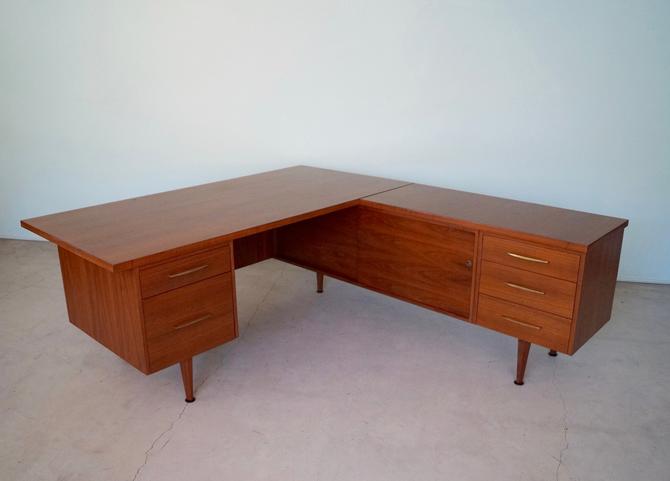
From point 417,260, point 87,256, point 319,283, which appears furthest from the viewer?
point 319,283

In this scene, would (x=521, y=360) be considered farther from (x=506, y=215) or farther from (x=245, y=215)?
(x=245, y=215)

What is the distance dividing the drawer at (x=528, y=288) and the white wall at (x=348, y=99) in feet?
3.74

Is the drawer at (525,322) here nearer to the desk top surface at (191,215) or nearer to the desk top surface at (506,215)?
the desk top surface at (506,215)

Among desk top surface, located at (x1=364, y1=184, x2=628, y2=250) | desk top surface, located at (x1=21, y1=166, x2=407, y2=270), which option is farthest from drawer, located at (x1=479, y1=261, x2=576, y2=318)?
desk top surface, located at (x1=21, y1=166, x2=407, y2=270)

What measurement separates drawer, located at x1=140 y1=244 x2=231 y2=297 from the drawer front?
0.02 meters

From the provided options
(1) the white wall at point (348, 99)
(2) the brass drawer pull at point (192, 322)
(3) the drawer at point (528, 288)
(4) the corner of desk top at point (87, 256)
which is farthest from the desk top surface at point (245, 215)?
(1) the white wall at point (348, 99)

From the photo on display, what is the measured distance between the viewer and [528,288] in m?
2.25

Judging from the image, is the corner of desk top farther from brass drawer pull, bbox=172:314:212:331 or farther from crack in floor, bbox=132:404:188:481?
crack in floor, bbox=132:404:188:481

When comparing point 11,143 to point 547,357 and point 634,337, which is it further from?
point 634,337

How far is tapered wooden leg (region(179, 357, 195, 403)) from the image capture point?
7.40 ft

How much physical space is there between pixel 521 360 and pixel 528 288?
0.33m

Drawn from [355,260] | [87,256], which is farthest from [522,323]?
[87,256]

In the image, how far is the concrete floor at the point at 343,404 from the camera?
199 centimetres

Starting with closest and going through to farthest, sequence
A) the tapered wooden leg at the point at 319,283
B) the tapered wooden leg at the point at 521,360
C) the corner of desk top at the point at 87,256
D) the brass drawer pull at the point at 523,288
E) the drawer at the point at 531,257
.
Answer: the corner of desk top at the point at 87,256 < the drawer at the point at 531,257 < the brass drawer pull at the point at 523,288 < the tapered wooden leg at the point at 521,360 < the tapered wooden leg at the point at 319,283
